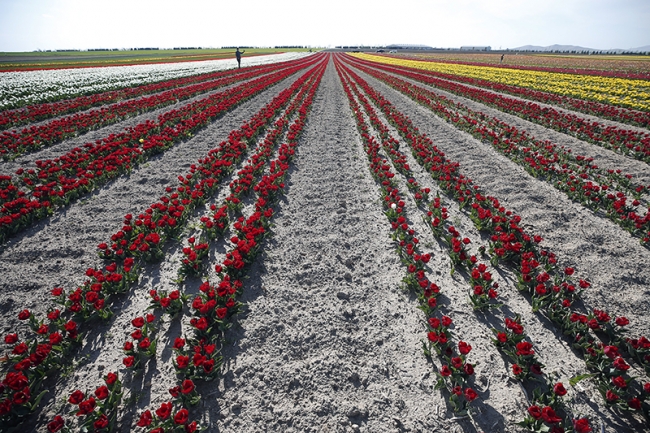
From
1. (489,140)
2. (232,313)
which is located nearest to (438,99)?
(489,140)

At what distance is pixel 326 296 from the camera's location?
529 cm

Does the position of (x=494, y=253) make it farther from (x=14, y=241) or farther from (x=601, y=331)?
(x=14, y=241)

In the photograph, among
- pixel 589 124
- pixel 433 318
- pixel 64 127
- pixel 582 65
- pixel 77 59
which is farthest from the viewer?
pixel 77 59

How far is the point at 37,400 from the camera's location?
330 centimetres

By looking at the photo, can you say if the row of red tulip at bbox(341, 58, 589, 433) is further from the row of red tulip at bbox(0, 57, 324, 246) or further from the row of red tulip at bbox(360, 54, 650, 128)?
the row of red tulip at bbox(360, 54, 650, 128)

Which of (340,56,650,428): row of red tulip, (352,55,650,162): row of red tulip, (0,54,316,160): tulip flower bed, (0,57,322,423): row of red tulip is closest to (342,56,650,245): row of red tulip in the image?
(352,55,650,162): row of red tulip

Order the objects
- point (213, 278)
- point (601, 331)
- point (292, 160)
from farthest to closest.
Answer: point (292, 160)
point (213, 278)
point (601, 331)

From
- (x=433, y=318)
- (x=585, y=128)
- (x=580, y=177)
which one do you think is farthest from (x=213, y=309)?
(x=585, y=128)

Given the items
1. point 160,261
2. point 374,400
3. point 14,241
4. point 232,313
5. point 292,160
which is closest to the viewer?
point 374,400

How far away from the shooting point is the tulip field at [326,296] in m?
3.54

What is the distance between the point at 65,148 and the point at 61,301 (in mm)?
10280

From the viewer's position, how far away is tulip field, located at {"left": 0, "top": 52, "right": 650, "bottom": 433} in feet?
11.6

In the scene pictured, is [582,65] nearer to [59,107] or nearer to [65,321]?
[59,107]

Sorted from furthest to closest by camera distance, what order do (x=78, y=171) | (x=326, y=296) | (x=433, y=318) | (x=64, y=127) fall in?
(x=64, y=127) < (x=78, y=171) < (x=326, y=296) < (x=433, y=318)
